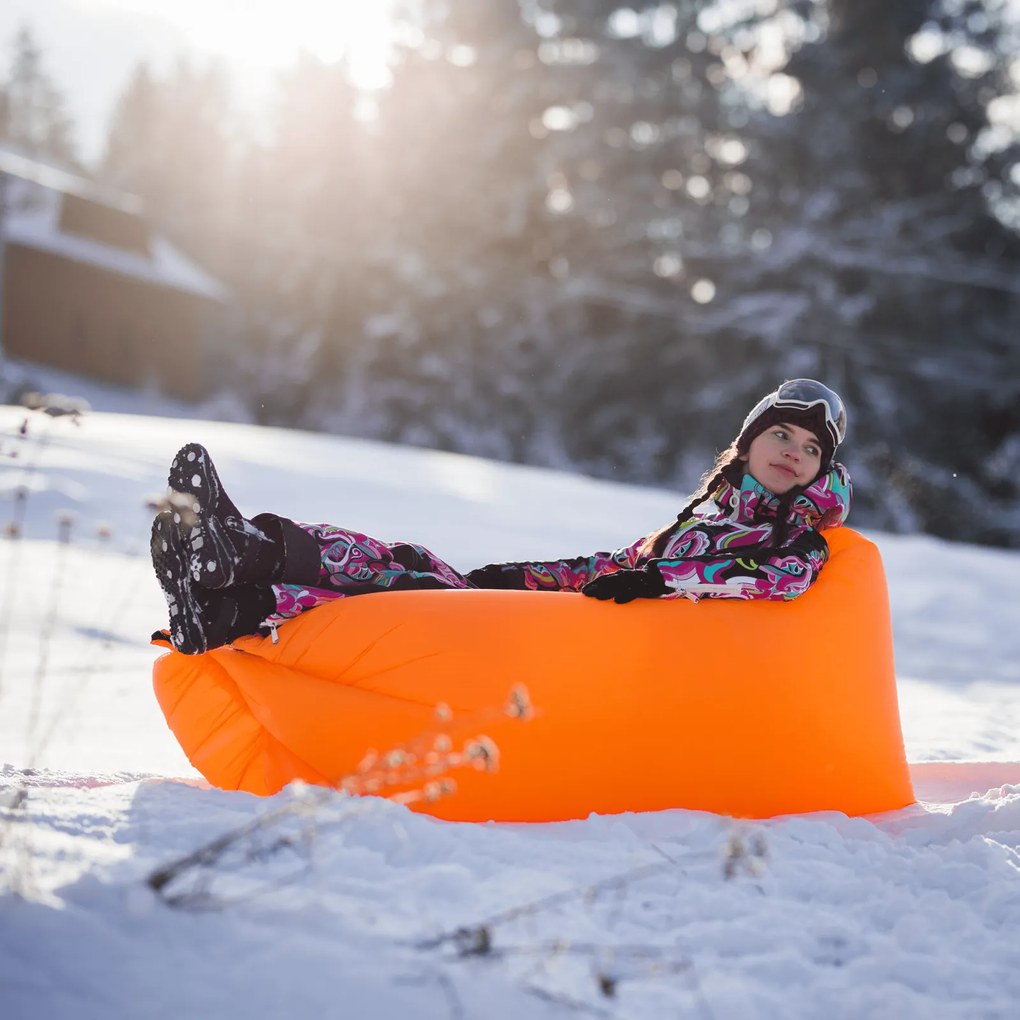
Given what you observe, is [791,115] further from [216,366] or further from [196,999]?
[196,999]

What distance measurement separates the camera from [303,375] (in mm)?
19016

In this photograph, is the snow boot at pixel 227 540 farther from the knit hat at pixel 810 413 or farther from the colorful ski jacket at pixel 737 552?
the knit hat at pixel 810 413

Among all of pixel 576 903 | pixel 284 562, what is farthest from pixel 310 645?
pixel 576 903

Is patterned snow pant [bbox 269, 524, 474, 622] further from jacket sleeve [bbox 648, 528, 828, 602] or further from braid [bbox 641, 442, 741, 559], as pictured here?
jacket sleeve [bbox 648, 528, 828, 602]

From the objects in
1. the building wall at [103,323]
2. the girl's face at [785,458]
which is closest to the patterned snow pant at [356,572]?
the girl's face at [785,458]

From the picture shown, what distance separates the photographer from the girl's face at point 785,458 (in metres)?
2.83

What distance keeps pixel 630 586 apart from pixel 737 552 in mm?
314

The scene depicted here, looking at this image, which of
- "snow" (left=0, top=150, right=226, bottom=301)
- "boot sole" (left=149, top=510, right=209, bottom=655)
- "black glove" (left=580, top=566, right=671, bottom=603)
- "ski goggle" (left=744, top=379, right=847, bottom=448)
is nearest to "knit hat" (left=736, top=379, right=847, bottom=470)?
"ski goggle" (left=744, top=379, right=847, bottom=448)

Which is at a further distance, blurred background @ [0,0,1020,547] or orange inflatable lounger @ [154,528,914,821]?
blurred background @ [0,0,1020,547]

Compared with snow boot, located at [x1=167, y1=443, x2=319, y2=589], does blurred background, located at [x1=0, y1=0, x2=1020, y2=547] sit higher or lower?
higher

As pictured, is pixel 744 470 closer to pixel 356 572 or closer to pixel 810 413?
pixel 810 413

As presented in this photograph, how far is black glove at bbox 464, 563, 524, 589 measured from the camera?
314 centimetres

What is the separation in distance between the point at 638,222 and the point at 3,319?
42.2 ft

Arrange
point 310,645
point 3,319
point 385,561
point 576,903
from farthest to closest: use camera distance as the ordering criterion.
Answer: point 3,319, point 385,561, point 310,645, point 576,903
